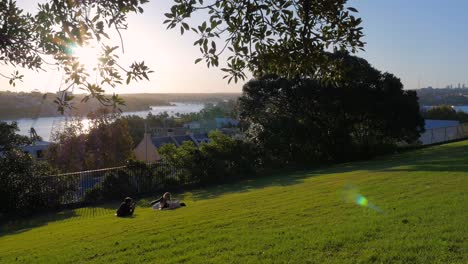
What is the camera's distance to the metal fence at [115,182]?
1836cm

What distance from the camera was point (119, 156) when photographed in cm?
4284

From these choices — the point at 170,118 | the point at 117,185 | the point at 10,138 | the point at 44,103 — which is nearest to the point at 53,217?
the point at 117,185

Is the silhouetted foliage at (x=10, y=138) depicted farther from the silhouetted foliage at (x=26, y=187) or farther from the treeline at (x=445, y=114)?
the treeline at (x=445, y=114)

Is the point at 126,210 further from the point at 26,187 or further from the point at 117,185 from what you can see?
the point at 117,185

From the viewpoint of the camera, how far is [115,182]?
19.9m

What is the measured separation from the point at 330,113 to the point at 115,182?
1737cm

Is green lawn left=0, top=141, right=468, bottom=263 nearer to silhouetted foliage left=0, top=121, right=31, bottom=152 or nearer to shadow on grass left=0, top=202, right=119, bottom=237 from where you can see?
shadow on grass left=0, top=202, right=119, bottom=237

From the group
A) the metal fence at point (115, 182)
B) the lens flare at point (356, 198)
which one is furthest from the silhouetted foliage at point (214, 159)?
the lens flare at point (356, 198)

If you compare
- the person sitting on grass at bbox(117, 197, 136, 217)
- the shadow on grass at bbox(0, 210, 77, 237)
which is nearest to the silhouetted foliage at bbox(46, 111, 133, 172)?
the shadow on grass at bbox(0, 210, 77, 237)

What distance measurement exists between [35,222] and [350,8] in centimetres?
1495

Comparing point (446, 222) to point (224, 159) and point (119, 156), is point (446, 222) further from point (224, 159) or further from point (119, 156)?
point (119, 156)

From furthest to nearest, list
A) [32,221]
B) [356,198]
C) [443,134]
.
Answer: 1. [443,134]
2. [32,221]
3. [356,198]

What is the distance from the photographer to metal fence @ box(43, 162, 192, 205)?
1836 centimetres

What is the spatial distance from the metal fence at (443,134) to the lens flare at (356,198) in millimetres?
35888
